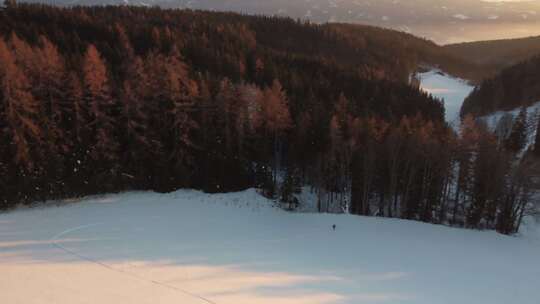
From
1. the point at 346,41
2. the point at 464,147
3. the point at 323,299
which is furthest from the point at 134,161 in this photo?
the point at 346,41

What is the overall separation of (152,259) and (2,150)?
58.6 feet

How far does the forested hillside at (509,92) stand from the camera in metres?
69.5

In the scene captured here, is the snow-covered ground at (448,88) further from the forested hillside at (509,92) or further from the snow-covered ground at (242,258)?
the snow-covered ground at (242,258)

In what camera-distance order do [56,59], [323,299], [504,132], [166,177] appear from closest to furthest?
[323,299]
[56,59]
[166,177]
[504,132]

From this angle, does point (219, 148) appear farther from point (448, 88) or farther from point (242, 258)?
point (448, 88)

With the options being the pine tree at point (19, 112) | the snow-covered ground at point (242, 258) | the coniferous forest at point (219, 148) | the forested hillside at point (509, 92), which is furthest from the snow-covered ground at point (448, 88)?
the pine tree at point (19, 112)

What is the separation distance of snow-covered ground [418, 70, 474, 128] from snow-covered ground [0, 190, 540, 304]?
2327 inches

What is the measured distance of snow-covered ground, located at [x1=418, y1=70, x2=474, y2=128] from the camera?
91.5 meters

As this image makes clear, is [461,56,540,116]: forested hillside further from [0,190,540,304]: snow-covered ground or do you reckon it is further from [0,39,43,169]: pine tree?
[0,39,43,169]: pine tree

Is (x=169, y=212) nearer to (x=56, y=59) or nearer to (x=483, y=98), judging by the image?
(x=56, y=59)

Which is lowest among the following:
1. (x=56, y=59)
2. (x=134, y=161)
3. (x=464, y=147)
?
(x=134, y=161)

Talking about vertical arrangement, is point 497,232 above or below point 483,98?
below

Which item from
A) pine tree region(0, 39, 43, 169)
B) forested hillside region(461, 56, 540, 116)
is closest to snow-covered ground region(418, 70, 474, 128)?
forested hillside region(461, 56, 540, 116)

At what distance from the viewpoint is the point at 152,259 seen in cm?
2175
